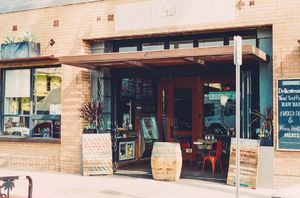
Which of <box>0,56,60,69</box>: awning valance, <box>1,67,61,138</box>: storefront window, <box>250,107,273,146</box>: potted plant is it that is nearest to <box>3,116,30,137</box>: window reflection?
<box>1,67,61,138</box>: storefront window

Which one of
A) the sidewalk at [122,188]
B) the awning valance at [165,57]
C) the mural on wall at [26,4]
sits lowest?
the sidewalk at [122,188]

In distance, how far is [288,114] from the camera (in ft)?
33.2

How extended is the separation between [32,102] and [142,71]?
139 inches

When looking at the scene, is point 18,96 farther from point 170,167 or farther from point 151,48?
point 170,167

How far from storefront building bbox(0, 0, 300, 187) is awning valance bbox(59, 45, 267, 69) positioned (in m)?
0.02

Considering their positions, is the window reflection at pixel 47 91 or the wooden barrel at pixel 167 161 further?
the window reflection at pixel 47 91

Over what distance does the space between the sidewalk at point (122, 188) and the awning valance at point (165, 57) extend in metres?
2.92

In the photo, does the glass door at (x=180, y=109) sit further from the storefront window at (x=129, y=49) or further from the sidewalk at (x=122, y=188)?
the sidewalk at (x=122, y=188)

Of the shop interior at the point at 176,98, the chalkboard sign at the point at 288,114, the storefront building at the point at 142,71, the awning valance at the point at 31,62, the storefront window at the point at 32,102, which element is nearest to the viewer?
the chalkboard sign at the point at 288,114

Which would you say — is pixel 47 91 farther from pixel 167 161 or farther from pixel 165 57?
pixel 165 57

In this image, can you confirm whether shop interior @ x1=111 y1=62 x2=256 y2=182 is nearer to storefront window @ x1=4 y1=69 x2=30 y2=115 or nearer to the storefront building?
the storefront building

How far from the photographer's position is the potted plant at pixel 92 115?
40.3 ft

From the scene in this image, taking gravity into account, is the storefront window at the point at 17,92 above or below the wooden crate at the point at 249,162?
above

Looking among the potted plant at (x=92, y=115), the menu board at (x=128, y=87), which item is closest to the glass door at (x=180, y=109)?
the menu board at (x=128, y=87)
